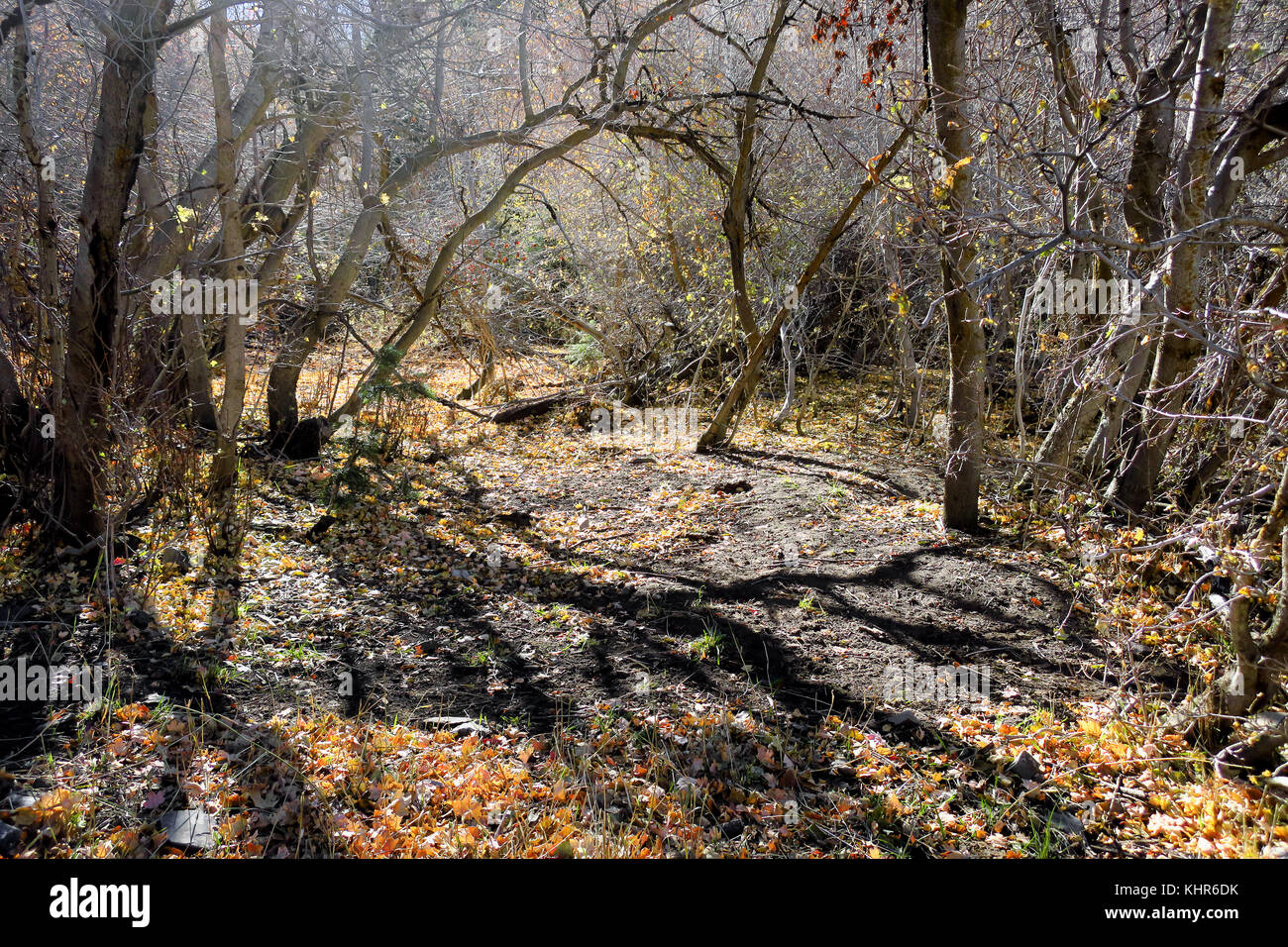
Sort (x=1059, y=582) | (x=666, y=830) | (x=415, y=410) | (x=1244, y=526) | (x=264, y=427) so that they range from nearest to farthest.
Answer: (x=666, y=830)
(x=1244, y=526)
(x=1059, y=582)
(x=264, y=427)
(x=415, y=410)

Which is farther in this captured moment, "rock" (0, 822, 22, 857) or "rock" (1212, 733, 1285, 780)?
"rock" (1212, 733, 1285, 780)

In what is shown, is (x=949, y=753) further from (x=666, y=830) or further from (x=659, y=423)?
(x=659, y=423)

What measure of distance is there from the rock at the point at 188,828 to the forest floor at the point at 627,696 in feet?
0.04

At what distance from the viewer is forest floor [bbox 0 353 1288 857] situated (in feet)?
10.4

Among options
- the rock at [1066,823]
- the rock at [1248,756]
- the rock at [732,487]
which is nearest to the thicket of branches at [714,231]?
the rock at [1248,756]

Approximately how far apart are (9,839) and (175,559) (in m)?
2.74

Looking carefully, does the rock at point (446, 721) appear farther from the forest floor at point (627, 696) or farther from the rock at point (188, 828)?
the rock at point (188, 828)

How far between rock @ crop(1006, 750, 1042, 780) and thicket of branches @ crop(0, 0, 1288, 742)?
31.9 inches

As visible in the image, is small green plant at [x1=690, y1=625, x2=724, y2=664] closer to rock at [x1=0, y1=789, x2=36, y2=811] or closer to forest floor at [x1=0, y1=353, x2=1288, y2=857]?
forest floor at [x1=0, y1=353, x2=1288, y2=857]

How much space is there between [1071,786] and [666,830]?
1661mm

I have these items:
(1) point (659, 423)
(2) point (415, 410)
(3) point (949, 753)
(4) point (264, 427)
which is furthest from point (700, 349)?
(3) point (949, 753)

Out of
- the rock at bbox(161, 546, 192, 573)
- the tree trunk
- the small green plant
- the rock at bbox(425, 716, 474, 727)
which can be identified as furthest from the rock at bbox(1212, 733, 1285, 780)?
the rock at bbox(161, 546, 192, 573)

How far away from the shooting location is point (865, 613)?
5.01 m

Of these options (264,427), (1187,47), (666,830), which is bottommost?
(666,830)
